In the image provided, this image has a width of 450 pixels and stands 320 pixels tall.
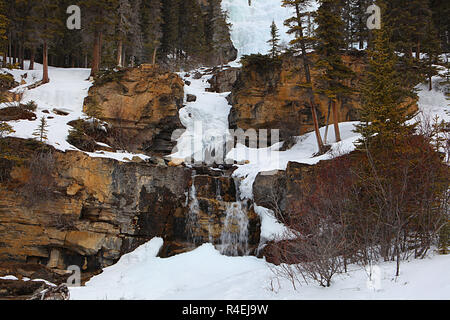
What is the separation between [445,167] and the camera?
28.3 ft

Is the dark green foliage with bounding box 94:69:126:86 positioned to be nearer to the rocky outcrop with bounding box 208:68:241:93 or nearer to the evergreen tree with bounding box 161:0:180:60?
the rocky outcrop with bounding box 208:68:241:93

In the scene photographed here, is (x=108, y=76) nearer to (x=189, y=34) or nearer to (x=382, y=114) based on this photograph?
(x=382, y=114)

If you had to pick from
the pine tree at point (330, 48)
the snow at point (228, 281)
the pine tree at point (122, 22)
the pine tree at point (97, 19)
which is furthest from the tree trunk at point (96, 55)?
the pine tree at point (330, 48)

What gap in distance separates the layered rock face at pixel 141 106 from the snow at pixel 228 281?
32.9 feet

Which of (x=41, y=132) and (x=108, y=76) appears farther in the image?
(x=108, y=76)

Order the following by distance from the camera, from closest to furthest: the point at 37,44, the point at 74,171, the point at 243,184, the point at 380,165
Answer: the point at 380,165 < the point at 74,171 < the point at 243,184 < the point at 37,44

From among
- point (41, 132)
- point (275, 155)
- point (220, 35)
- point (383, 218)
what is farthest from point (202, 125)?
point (220, 35)

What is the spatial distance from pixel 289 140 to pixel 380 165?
13.1 meters

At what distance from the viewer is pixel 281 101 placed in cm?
2362

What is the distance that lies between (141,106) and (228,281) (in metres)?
15.9

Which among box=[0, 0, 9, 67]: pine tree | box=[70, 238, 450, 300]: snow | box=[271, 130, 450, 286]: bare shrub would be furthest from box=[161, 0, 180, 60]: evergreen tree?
box=[271, 130, 450, 286]: bare shrub

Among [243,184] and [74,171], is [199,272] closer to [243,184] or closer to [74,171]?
[243,184]
